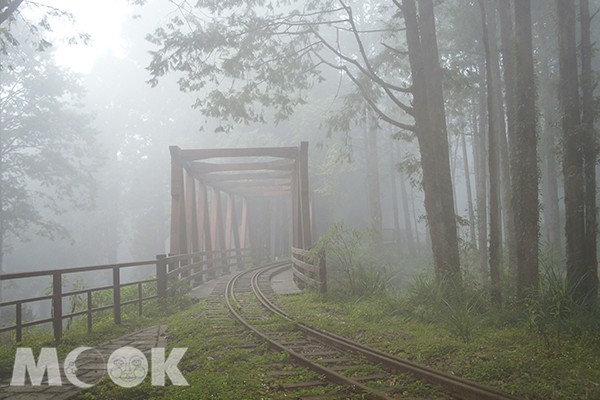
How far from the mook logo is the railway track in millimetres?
1401

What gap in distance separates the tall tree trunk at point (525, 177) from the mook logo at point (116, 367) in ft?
17.7

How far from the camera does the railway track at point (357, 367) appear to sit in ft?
14.3

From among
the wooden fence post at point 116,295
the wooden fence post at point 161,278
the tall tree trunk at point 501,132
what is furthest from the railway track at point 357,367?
the tall tree trunk at point 501,132

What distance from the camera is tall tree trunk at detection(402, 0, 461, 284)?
8.82m

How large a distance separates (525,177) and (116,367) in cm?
656

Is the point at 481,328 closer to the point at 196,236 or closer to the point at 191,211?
the point at 191,211

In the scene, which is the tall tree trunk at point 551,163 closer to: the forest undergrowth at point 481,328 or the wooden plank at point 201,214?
the forest undergrowth at point 481,328

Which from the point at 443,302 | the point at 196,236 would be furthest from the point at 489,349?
the point at 196,236

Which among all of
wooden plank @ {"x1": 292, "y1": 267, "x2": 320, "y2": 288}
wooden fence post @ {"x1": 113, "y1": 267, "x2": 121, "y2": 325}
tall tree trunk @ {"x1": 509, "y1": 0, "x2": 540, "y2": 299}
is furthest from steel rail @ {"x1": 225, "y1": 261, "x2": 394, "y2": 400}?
tall tree trunk @ {"x1": 509, "y1": 0, "x2": 540, "y2": 299}

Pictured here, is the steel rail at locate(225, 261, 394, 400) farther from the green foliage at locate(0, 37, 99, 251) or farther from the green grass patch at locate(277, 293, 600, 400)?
the green foliage at locate(0, 37, 99, 251)

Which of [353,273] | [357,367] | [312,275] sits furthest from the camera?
[312,275]

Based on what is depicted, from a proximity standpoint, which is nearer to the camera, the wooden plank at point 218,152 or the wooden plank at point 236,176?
the wooden plank at point 218,152

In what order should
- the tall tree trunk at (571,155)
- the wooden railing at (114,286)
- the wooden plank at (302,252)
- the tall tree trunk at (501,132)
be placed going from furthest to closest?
the tall tree trunk at (501,132)
the wooden plank at (302,252)
the tall tree trunk at (571,155)
the wooden railing at (114,286)

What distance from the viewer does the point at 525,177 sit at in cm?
761
